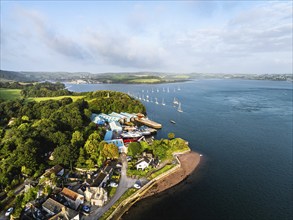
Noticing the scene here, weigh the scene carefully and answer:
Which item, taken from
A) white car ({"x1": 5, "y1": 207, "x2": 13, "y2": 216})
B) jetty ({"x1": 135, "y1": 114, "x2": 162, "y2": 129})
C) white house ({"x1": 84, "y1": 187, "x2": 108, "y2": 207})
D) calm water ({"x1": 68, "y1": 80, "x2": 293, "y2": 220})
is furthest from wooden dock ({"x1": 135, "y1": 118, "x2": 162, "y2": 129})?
white car ({"x1": 5, "y1": 207, "x2": 13, "y2": 216})

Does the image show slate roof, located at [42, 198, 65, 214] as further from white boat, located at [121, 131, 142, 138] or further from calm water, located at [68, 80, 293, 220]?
white boat, located at [121, 131, 142, 138]

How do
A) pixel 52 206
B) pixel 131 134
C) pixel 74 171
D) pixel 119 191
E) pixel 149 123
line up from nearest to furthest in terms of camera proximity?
pixel 52 206, pixel 119 191, pixel 74 171, pixel 131 134, pixel 149 123

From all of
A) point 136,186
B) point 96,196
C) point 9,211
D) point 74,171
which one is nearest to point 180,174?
point 136,186

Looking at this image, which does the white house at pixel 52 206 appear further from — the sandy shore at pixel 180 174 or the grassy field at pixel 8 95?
the grassy field at pixel 8 95

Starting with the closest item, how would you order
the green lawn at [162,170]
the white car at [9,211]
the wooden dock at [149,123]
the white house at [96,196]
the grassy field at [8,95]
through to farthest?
the white car at [9,211] < the white house at [96,196] < the green lawn at [162,170] < the wooden dock at [149,123] < the grassy field at [8,95]

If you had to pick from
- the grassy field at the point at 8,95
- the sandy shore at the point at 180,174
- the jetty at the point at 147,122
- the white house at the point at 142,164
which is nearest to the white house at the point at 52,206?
the sandy shore at the point at 180,174

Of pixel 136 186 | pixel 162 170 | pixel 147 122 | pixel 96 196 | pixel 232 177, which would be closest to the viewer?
pixel 96 196

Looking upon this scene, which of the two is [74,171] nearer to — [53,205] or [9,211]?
[53,205]

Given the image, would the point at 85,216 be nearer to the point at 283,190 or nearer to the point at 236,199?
the point at 236,199

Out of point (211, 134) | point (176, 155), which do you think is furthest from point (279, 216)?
point (211, 134)
